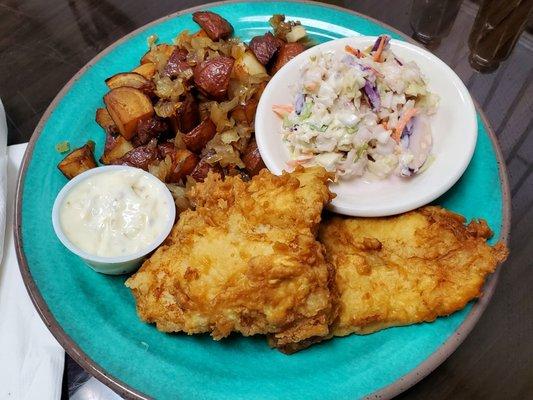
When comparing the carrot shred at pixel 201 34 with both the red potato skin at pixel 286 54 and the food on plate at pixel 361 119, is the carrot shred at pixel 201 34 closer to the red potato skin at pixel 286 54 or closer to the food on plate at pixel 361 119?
Answer: the red potato skin at pixel 286 54

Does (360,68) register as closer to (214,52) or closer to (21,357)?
(214,52)

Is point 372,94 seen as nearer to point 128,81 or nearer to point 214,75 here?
point 214,75

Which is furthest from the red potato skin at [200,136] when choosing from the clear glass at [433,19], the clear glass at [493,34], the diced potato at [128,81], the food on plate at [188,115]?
the clear glass at [493,34]

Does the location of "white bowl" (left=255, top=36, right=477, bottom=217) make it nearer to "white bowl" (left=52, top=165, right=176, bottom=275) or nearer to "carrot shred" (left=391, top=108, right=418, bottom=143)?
"carrot shred" (left=391, top=108, right=418, bottom=143)

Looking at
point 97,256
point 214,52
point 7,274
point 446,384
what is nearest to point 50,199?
point 7,274

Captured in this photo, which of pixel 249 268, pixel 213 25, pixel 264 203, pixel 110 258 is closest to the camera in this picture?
pixel 249 268

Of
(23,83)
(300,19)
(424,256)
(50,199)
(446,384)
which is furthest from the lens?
(23,83)

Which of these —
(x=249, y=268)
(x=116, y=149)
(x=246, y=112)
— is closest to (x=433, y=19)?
(x=246, y=112)
